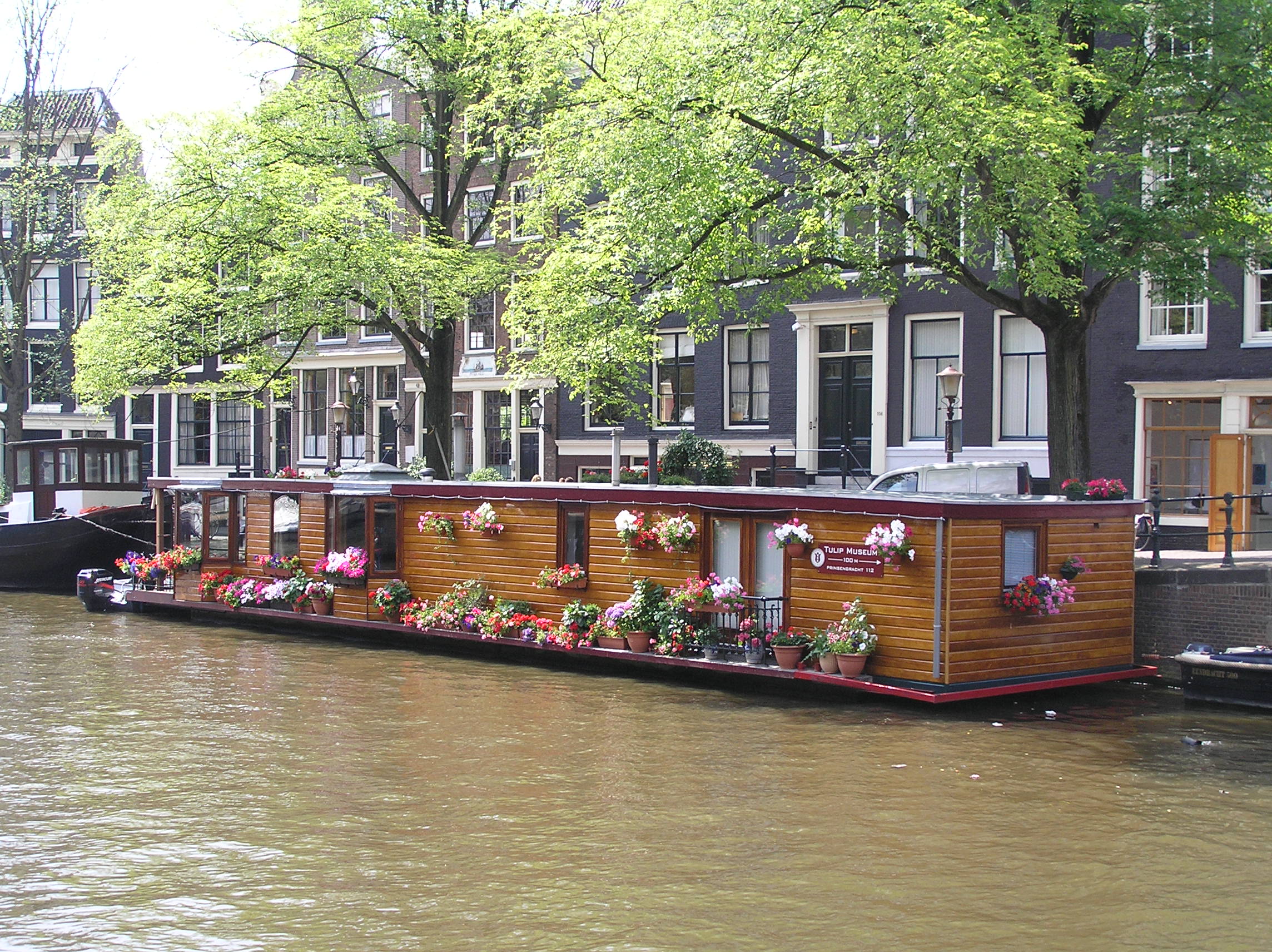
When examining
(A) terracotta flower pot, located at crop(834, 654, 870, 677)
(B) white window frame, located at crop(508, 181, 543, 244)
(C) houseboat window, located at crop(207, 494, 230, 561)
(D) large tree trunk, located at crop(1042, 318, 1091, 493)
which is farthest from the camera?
(C) houseboat window, located at crop(207, 494, 230, 561)

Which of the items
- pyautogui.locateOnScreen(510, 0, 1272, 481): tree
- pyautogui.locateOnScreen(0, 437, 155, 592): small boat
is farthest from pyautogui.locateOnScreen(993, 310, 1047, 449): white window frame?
pyautogui.locateOnScreen(0, 437, 155, 592): small boat

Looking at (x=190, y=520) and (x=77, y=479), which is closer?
(x=190, y=520)

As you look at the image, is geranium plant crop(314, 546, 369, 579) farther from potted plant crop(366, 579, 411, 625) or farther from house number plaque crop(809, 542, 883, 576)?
house number plaque crop(809, 542, 883, 576)

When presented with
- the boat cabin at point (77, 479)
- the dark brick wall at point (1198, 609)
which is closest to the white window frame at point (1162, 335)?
the dark brick wall at point (1198, 609)

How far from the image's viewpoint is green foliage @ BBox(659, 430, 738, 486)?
23.0 metres

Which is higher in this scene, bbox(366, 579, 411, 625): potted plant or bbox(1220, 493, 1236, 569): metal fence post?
bbox(1220, 493, 1236, 569): metal fence post

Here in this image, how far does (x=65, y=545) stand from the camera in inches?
1086

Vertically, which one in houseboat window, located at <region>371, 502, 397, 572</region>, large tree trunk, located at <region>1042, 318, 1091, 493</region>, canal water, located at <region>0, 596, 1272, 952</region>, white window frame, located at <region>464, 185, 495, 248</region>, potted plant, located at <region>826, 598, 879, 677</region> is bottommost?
canal water, located at <region>0, 596, 1272, 952</region>

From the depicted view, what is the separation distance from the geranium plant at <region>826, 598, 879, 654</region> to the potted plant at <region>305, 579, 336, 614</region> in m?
8.79

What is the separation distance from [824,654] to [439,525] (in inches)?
253

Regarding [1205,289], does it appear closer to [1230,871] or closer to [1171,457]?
[1171,457]

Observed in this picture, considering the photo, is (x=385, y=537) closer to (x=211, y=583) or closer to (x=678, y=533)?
(x=211, y=583)

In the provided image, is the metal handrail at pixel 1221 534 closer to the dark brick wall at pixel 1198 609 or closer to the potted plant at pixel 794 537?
the dark brick wall at pixel 1198 609

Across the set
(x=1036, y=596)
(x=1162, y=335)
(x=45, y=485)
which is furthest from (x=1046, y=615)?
(x=45, y=485)
